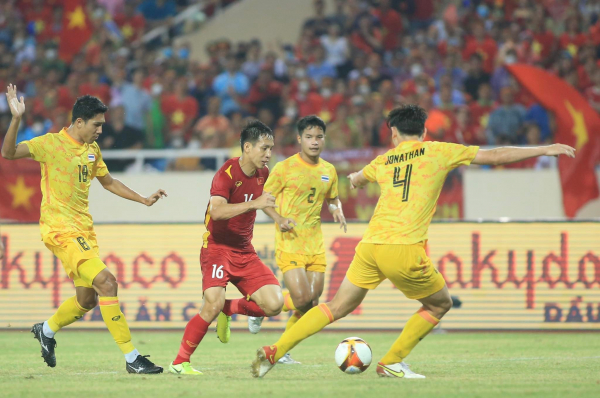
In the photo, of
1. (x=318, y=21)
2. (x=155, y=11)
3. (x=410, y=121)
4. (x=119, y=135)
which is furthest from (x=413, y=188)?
(x=155, y=11)

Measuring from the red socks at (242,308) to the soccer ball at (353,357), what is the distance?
1.05 meters

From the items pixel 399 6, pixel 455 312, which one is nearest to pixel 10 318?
pixel 455 312

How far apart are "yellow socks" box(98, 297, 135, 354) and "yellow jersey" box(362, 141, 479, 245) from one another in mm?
2347

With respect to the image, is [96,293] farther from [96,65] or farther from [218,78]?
[96,65]

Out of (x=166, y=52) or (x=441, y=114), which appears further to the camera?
(x=166, y=52)

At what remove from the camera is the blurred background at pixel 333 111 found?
11.8 meters

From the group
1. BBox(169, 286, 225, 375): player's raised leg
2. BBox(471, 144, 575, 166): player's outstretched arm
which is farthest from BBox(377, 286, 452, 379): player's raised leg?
BBox(169, 286, 225, 375): player's raised leg

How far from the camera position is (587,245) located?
11.6m

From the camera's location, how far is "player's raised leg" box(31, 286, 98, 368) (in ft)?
27.0

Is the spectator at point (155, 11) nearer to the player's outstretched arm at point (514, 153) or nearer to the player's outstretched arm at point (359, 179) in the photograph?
the player's outstretched arm at point (359, 179)

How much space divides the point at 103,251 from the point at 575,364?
6.68 meters

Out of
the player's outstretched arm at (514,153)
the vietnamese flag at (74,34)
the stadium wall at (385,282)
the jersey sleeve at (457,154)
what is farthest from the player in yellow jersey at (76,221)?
the vietnamese flag at (74,34)

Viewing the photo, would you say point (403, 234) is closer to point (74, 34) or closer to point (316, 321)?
point (316, 321)

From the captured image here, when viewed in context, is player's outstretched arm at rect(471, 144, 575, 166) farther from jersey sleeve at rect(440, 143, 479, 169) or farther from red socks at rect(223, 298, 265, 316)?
red socks at rect(223, 298, 265, 316)
